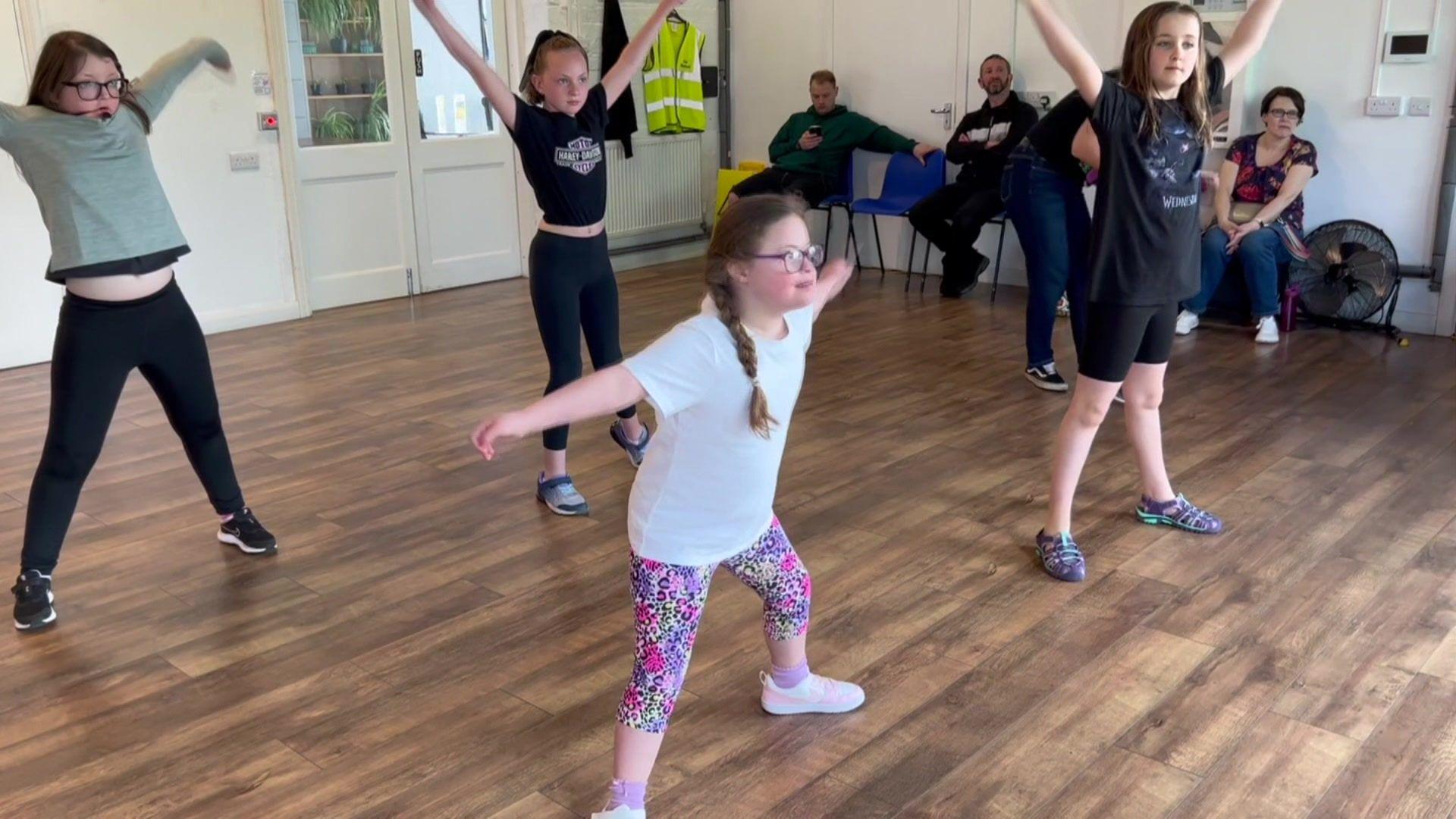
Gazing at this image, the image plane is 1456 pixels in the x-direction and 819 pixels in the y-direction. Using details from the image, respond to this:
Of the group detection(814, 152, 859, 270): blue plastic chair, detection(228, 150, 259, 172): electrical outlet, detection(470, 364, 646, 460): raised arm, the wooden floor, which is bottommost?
the wooden floor

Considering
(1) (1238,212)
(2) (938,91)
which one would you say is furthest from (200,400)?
(2) (938,91)

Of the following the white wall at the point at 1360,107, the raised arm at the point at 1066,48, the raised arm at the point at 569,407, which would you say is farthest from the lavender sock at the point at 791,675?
the white wall at the point at 1360,107

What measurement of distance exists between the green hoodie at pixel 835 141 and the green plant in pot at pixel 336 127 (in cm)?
278

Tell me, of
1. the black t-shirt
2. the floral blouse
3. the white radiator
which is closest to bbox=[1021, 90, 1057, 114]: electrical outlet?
the floral blouse

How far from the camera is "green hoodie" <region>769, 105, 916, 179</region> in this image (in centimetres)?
798

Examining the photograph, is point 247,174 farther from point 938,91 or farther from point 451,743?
point 451,743

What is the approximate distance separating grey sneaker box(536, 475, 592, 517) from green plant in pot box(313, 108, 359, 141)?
3.97 m

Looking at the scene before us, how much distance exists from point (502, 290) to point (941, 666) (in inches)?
213

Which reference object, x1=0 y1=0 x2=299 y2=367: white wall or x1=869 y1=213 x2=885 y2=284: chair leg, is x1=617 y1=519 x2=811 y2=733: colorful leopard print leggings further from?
x1=869 y1=213 x2=885 y2=284: chair leg

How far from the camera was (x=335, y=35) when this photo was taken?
6.96m

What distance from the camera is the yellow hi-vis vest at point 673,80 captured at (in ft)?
27.3

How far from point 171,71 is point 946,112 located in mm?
5495

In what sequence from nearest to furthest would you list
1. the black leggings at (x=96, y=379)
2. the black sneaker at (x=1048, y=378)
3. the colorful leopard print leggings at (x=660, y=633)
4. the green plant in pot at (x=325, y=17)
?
1. the colorful leopard print leggings at (x=660, y=633)
2. the black leggings at (x=96, y=379)
3. the black sneaker at (x=1048, y=378)
4. the green plant in pot at (x=325, y=17)

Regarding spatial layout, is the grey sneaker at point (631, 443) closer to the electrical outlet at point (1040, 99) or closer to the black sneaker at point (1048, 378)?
the black sneaker at point (1048, 378)
